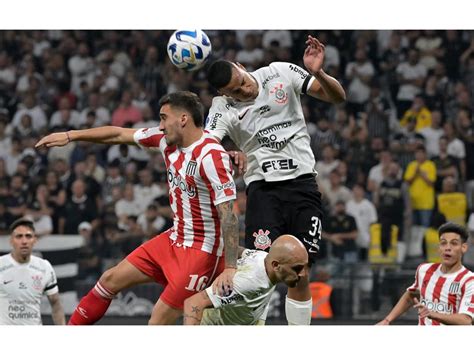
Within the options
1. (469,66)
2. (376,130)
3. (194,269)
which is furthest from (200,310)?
(469,66)

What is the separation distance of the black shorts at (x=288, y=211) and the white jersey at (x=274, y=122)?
91 millimetres

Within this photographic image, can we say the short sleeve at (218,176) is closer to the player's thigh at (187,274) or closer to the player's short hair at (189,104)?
the player's short hair at (189,104)

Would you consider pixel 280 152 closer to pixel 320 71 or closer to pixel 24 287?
pixel 320 71

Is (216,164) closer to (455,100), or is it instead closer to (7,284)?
(7,284)

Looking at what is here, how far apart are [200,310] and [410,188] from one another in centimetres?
861

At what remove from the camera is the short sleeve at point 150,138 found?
8.67m

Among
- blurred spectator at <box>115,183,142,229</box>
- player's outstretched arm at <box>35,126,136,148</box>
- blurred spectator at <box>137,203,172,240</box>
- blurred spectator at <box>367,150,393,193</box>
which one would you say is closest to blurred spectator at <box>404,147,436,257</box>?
blurred spectator at <box>367,150,393,193</box>

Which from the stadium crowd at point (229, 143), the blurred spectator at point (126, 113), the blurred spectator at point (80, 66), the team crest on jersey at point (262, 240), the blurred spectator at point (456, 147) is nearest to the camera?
the team crest on jersey at point (262, 240)

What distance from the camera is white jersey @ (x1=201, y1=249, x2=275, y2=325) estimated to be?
25.5 feet

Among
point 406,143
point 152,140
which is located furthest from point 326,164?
point 152,140

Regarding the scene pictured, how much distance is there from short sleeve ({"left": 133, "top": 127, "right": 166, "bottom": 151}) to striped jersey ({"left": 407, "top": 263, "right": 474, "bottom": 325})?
2967mm

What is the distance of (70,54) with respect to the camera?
65.7 ft

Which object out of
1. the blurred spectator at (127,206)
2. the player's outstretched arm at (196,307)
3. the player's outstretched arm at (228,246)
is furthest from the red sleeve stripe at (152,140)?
the blurred spectator at (127,206)

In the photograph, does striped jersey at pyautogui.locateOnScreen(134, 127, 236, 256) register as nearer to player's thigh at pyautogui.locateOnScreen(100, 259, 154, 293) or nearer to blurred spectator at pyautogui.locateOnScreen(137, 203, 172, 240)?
player's thigh at pyautogui.locateOnScreen(100, 259, 154, 293)
